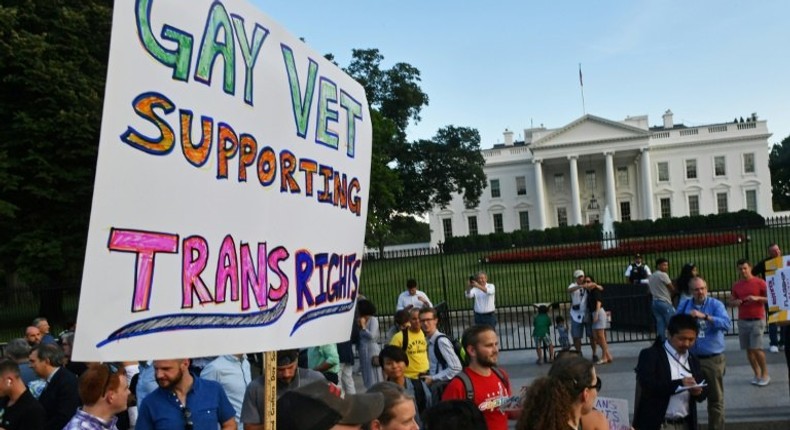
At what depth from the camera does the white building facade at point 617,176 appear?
7725cm

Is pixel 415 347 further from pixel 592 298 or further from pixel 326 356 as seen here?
pixel 592 298

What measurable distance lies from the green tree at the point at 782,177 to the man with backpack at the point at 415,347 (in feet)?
315

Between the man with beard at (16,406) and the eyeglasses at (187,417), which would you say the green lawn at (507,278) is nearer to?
the man with beard at (16,406)

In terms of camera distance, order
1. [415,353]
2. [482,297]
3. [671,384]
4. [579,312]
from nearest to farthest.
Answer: [671,384] < [415,353] < [579,312] < [482,297]

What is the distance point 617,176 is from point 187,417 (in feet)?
268

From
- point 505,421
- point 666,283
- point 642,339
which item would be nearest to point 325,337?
point 505,421

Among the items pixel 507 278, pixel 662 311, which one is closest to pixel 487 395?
pixel 662 311

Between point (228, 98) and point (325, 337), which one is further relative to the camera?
point (325, 337)

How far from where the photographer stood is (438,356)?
628 centimetres

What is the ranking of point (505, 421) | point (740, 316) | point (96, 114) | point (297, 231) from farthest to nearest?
point (96, 114), point (740, 316), point (505, 421), point (297, 231)

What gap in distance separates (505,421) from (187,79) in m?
2.83

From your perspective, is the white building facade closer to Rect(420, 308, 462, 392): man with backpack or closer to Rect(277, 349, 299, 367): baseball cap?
Rect(420, 308, 462, 392): man with backpack

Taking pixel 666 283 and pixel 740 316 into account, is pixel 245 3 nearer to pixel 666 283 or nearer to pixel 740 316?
pixel 740 316

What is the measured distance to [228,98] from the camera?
2535 millimetres
